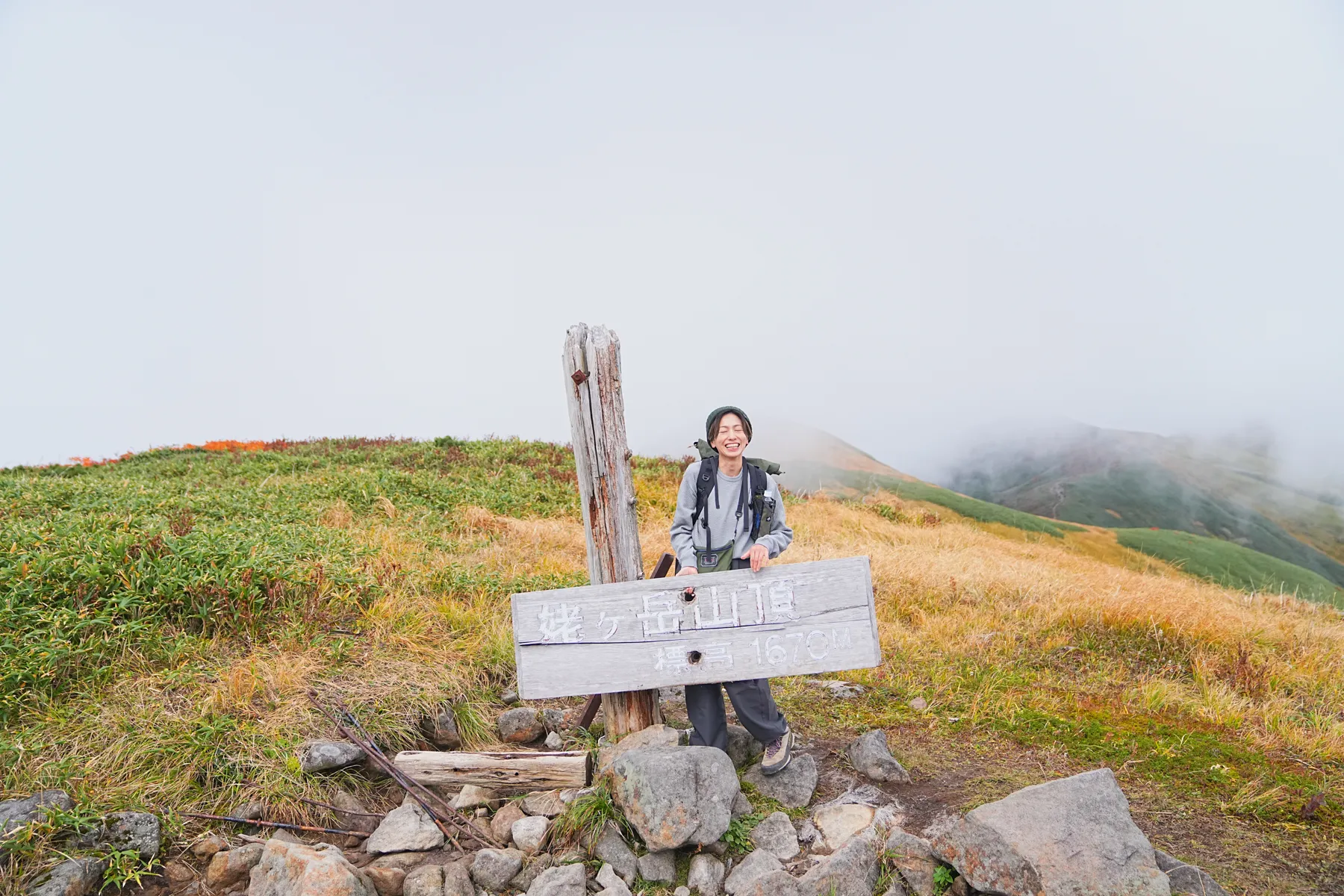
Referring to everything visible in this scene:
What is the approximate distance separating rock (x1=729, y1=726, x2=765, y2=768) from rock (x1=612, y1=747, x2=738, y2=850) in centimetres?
95

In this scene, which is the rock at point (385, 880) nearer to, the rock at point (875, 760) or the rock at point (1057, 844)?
the rock at point (1057, 844)

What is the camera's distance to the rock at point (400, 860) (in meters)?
3.85

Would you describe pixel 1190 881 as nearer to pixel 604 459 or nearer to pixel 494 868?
pixel 494 868

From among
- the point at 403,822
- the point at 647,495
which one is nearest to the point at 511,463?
the point at 647,495

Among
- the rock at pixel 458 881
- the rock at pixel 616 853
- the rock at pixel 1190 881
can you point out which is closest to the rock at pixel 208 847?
the rock at pixel 458 881

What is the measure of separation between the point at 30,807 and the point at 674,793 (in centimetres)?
352

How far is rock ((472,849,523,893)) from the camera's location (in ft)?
12.1

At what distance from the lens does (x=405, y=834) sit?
4.04 metres

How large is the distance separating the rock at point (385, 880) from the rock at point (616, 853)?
1.00 meters

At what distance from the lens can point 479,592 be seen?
7727 millimetres

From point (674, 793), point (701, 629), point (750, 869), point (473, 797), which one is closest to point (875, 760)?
point (750, 869)

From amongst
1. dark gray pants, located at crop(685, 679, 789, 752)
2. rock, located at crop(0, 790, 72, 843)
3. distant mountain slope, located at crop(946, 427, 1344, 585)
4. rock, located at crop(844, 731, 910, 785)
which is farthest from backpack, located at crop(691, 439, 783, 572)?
distant mountain slope, located at crop(946, 427, 1344, 585)

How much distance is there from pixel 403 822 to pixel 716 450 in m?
2.92

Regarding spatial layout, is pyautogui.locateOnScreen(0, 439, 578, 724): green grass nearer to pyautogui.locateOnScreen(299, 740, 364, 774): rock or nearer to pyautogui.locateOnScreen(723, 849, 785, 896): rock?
pyautogui.locateOnScreen(299, 740, 364, 774): rock
